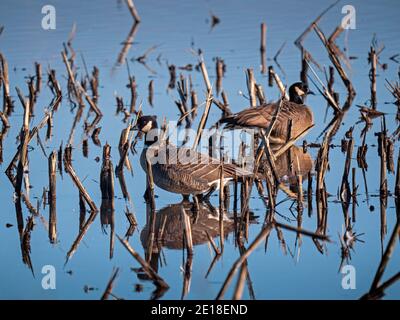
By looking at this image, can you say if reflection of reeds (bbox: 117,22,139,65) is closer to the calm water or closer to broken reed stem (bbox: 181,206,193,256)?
the calm water

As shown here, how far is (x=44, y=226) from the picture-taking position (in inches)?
334

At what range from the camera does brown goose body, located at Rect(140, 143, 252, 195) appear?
9.23 m

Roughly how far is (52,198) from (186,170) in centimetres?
148

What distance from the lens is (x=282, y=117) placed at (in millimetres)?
12438

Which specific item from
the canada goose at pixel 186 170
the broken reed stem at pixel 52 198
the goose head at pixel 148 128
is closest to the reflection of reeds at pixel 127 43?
the goose head at pixel 148 128

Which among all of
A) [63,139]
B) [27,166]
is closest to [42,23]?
[63,139]

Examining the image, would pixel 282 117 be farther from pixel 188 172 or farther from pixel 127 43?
pixel 127 43

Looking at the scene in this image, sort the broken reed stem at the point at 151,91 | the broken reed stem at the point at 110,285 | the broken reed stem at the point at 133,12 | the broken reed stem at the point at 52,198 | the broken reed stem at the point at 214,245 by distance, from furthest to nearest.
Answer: the broken reed stem at the point at 133,12 < the broken reed stem at the point at 151,91 < the broken reed stem at the point at 52,198 < the broken reed stem at the point at 214,245 < the broken reed stem at the point at 110,285

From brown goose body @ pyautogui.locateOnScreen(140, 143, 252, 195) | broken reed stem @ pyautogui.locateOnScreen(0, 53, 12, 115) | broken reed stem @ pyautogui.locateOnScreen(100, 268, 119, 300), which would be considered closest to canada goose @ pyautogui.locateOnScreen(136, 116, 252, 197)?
brown goose body @ pyautogui.locateOnScreen(140, 143, 252, 195)

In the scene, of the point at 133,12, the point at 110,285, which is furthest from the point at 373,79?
the point at 110,285

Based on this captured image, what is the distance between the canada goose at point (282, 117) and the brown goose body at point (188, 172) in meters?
2.25

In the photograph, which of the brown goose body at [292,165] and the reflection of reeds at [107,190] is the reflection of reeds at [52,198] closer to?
the reflection of reeds at [107,190]

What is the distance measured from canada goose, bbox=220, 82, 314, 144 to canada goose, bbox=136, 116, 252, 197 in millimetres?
2153

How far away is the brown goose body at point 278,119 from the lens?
11766 millimetres
